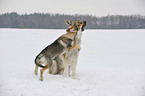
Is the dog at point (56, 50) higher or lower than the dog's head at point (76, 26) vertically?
lower

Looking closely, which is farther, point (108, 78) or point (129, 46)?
point (129, 46)

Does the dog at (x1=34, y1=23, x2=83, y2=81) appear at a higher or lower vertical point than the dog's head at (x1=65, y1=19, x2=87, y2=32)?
lower

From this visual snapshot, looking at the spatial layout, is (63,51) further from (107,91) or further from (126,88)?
(126,88)

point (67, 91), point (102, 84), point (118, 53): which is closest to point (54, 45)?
point (67, 91)

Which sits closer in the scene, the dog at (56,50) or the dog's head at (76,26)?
the dog at (56,50)

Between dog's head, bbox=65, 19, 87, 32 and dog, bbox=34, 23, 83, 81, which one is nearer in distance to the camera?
dog, bbox=34, 23, 83, 81

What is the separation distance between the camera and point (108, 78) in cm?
772

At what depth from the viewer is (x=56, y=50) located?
22.1ft

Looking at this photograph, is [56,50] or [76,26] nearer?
[56,50]

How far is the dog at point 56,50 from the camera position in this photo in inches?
257

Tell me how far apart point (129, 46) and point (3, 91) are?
1700 cm

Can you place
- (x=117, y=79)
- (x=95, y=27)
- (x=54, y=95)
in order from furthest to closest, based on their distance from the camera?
(x=95, y=27)
(x=117, y=79)
(x=54, y=95)

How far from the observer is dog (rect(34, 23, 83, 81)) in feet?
21.4

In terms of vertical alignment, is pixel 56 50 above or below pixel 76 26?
below
